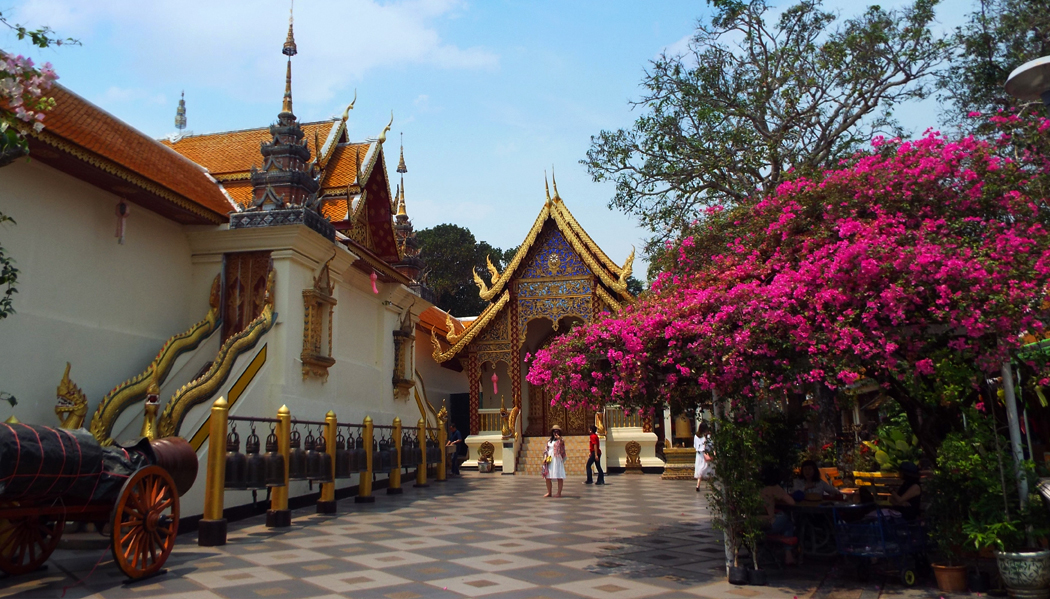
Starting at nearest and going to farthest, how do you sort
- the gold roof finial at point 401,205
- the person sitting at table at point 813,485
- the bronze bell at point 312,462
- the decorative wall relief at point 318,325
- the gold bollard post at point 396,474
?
1. the person sitting at table at point 813,485
2. the bronze bell at point 312,462
3. the decorative wall relief at point 318,325
4. the gold bollard post at point 396,474
5. the gold roof finial at point 401,205

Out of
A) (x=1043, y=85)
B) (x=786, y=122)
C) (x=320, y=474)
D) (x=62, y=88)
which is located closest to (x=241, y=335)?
(x=320, y=474)

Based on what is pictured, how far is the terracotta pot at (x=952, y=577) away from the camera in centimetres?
548

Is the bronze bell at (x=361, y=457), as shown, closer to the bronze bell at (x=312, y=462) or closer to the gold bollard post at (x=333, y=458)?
the gold bollard post at (x=333, y=458)

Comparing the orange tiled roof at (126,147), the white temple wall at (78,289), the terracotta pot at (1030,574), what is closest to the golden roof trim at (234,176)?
the orange tiled roof at (126,147)

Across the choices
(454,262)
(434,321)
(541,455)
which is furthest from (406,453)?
(454,262)

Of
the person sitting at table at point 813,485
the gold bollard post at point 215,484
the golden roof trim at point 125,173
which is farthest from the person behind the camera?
the person sitting at table at point 813,485

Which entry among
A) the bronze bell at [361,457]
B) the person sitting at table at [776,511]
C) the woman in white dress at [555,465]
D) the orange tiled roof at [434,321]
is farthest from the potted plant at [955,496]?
the orange tiled roof at [434,321]

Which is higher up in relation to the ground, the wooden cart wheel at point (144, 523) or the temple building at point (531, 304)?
the temple building at point (531, 304)

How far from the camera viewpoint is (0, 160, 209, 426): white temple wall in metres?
7.72

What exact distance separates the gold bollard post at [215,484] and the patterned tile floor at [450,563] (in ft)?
0.50

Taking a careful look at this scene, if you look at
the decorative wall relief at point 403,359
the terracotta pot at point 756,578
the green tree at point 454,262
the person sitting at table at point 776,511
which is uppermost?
the green tree at point 454,262

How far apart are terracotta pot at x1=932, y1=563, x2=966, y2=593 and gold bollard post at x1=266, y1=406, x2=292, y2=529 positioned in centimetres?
638

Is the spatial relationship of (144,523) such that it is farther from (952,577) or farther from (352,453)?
(952,577)

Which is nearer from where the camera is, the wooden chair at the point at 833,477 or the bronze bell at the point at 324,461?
the bronze bell at the point at 324,461
